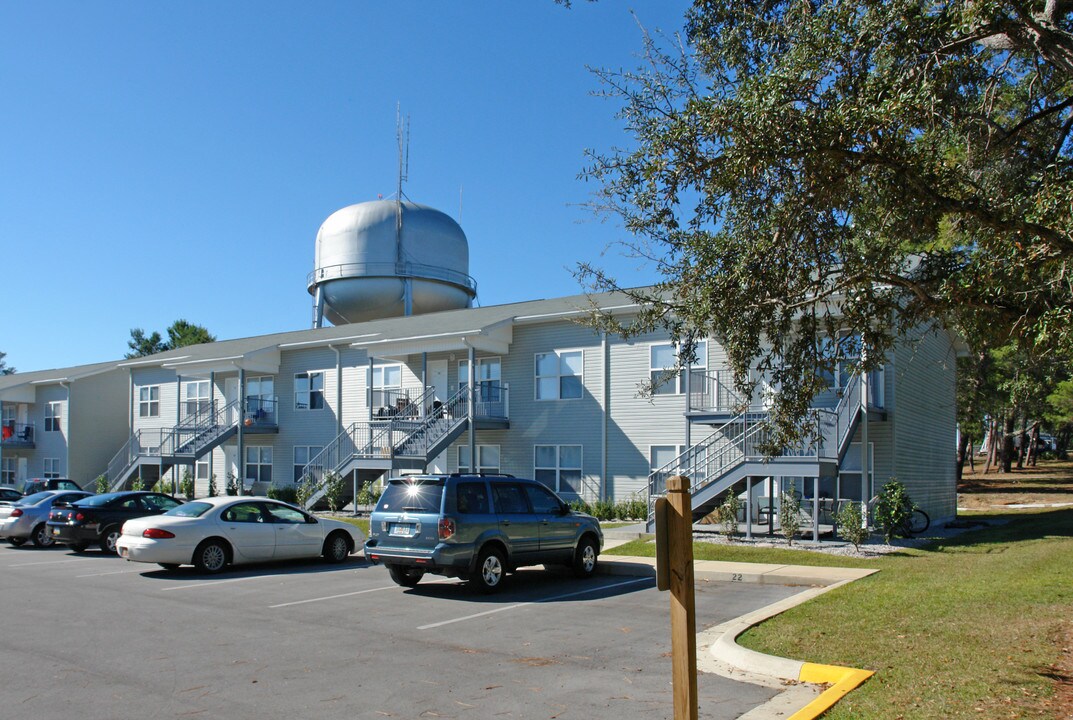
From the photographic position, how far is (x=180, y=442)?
38.4 m

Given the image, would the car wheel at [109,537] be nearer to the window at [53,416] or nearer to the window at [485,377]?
the window at [485,377]

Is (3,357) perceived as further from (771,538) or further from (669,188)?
(669,188)

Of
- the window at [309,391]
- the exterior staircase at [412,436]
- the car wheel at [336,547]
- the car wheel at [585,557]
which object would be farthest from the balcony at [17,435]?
the car wheel at [585,557]

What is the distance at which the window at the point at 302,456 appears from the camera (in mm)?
35094

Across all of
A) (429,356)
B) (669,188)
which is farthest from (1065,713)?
(429,356)

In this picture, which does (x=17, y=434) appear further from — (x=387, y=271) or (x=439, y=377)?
(x=439, y=377)

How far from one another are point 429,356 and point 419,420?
3.56 m

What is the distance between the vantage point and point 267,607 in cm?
1237

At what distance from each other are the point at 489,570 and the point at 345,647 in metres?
4.10

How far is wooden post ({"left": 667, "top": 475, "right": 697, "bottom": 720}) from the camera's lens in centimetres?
518

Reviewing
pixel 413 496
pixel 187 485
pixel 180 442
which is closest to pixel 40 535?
pixel 413 496

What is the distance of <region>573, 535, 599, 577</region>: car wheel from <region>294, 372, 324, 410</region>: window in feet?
70.8

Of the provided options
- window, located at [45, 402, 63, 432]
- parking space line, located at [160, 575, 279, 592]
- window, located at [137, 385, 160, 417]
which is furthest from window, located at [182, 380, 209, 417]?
parking space line, located at [160, 575, 279, 592]

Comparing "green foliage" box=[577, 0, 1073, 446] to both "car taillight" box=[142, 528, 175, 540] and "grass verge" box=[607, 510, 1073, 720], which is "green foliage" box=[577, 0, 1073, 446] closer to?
"grass verge" box=[607, 510, 1073, 720]
